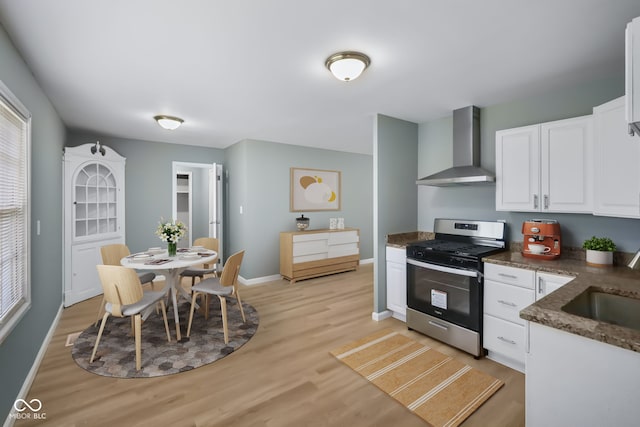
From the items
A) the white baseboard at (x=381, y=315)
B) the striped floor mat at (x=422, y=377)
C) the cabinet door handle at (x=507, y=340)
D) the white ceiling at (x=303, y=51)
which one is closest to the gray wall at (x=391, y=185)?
the white baseboard at (x=381, y=315)

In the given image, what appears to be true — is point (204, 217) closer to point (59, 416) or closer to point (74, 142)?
point (74, 142)

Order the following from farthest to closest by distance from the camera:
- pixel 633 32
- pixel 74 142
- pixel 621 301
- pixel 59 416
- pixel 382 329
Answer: pixel 74 142, pixel 382 329, pixel 59 416, pixel 621 301, pixel 633 32

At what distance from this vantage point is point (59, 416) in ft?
6.33

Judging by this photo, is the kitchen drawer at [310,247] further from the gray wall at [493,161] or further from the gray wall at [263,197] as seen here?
the gray wall at [493,161]

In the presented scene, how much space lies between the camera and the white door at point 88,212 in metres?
3.98

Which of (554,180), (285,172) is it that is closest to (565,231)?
(554,180)

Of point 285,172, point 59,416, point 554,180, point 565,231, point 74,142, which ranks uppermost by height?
point 74,142

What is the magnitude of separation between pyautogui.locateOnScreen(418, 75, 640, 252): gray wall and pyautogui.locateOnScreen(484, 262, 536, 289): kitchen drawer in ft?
2.29

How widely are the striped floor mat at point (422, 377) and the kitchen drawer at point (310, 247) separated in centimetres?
230

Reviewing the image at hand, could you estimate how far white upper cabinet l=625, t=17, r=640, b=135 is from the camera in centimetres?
120

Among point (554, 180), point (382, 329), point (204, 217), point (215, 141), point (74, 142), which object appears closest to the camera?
point (554, 180)

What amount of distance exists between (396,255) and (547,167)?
5.40 feet

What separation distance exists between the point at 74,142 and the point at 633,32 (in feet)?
19.6

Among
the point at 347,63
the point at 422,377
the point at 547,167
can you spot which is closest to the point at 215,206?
the point at 347,63
